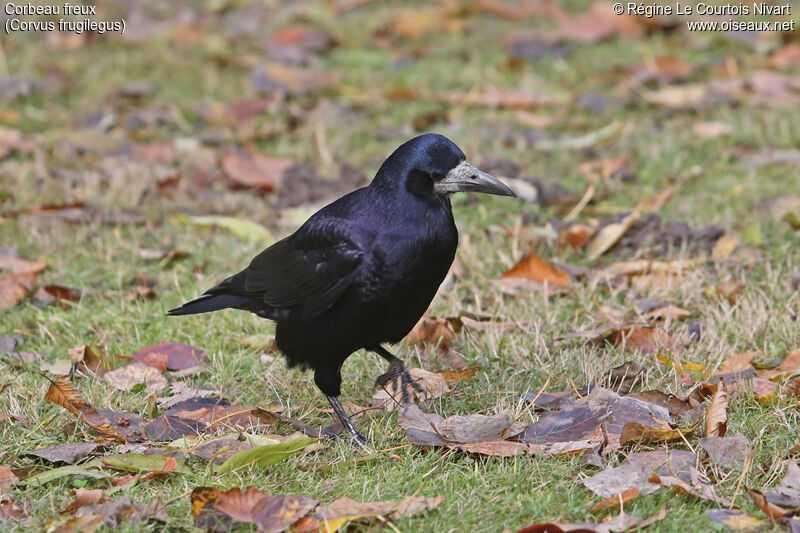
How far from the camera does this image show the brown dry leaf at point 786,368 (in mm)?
3354

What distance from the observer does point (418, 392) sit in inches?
137

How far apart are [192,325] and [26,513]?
1559mm

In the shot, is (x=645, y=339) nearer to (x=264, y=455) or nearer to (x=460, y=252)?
(x=460, y=252)

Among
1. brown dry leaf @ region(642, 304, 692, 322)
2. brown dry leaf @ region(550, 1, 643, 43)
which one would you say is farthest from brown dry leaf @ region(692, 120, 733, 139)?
brown dry leaf @ region(642, 304, 692, 322)

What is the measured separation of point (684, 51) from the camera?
759cm

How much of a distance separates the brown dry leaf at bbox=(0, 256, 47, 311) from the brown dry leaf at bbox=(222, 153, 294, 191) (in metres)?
1.45

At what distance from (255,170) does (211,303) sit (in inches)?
88.1

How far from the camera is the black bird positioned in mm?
3189

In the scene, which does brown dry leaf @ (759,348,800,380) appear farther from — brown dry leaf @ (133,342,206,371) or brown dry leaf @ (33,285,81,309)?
brown dry leaf @ (33,285,81,309)

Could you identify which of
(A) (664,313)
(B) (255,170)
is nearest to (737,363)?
(A) (664,313)

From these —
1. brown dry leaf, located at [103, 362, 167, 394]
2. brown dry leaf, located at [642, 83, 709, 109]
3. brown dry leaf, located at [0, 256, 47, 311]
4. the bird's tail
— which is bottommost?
brown dry leaf, located at [103, 362, 167, 394]

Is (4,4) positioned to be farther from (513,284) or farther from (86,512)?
(86,512)

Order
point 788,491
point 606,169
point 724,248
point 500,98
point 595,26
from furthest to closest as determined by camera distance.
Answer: point 595,26 < point 500,98 < point 606,169 < point 724,248 < point 788,491

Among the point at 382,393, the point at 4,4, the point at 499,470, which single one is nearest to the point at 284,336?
the point at 382,393
